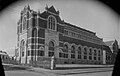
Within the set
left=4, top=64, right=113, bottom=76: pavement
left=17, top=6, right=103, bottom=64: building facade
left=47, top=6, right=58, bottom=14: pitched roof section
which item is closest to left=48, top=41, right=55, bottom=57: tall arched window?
left=17, top=6, right=103, bottom=64: building facade

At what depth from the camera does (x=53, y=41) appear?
2.02 meters

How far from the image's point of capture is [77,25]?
1.91m

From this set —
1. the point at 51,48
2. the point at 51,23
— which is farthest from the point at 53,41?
the point at 51,23

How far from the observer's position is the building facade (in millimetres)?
1891

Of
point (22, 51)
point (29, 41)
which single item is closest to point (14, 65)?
point (22, 51)

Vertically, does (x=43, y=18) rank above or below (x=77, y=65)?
above

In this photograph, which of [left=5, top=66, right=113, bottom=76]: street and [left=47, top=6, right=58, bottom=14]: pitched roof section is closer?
[left=47, top=6, right=58, bottom=14]: pitched roof section

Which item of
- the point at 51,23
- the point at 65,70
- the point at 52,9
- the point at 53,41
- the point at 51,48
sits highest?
the point at 52,9

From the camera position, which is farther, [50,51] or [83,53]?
[83,53]

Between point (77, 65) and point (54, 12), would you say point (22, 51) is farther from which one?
point (77, 65)

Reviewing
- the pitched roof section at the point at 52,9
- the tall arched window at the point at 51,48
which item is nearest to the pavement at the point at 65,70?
the tall arched window at the point at 51,48

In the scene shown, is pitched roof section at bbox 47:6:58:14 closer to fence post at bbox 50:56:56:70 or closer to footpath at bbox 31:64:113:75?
fence post at bbox 50:56:56:70

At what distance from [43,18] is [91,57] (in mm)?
976

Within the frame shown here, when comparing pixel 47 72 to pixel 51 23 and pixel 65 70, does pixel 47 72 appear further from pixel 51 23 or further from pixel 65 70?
pixel 51 23
